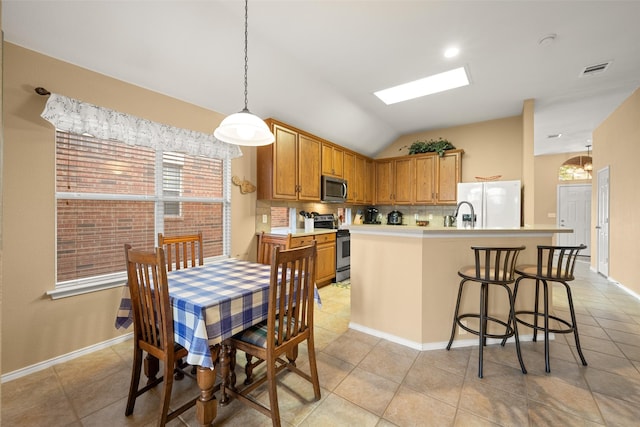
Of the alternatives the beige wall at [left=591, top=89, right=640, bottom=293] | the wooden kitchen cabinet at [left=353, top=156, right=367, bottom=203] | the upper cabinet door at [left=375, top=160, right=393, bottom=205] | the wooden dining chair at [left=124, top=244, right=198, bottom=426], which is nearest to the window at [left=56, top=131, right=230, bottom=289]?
the wooden dining chair at [left=124, top=244, right=198, bottom=426]

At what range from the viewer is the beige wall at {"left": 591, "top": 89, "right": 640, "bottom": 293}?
3.87 m

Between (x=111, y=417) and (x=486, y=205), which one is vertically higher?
(x=486, y=205)

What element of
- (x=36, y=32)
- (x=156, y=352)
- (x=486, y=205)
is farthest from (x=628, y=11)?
(x=36, y=32)

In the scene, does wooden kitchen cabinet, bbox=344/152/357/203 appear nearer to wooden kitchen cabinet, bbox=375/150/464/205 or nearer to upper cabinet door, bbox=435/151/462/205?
wooden kitchen cabinet, bbox=375/150/464/205

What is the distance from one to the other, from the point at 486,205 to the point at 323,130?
9.22 feet

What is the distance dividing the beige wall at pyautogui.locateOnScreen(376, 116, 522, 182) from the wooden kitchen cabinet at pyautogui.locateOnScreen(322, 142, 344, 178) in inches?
82.5

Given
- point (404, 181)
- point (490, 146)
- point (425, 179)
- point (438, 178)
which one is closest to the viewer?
point (490, 146)

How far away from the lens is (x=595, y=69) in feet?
11.0

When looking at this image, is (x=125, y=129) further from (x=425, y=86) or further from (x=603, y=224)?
(x=603, y=224)

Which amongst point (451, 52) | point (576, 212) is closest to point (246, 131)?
point (451, 52)

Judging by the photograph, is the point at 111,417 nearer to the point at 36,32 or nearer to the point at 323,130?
the point at 36,32

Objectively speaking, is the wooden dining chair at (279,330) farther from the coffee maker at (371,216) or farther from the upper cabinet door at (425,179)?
the coffee maker at (371,216)

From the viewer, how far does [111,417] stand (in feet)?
6.09

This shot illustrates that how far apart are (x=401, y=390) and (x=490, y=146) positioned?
4.55 metres
